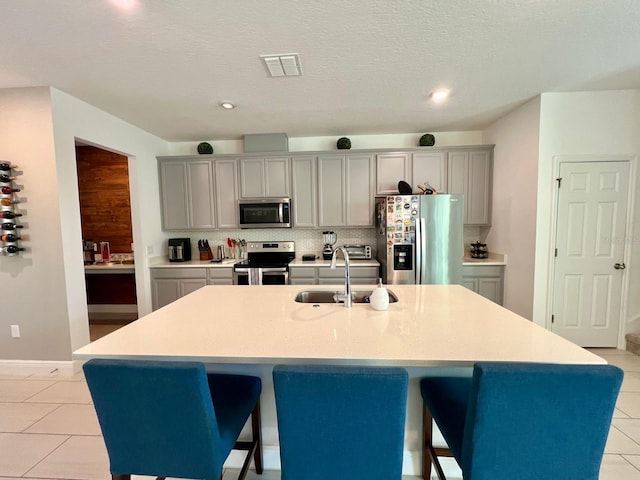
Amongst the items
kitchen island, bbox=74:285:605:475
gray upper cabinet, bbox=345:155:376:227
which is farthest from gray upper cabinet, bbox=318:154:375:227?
kitchen island, bbox=74:285:605:475

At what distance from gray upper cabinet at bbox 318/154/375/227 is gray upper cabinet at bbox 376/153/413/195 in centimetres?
9

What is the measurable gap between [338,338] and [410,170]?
123 inches

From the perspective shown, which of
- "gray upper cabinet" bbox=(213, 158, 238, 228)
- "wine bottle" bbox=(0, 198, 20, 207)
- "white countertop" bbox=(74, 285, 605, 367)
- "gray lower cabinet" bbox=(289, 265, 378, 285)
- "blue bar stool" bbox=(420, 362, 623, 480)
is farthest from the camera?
"gray upper cabinet" bbox=(213, 158, 238, 228)

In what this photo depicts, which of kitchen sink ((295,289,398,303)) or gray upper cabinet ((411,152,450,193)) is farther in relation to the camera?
gray upper cabinet ((411,152,450,193))

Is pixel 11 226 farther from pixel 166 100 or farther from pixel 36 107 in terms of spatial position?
pixel 166 100

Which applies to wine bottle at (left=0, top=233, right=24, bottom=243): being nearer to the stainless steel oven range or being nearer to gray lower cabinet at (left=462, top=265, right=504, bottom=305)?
the stainless steel oven range

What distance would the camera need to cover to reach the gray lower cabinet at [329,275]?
12.0 feet

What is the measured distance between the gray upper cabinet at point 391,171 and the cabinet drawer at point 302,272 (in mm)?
1357

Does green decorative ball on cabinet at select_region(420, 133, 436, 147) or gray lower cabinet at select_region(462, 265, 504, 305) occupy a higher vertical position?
green decorative ball on cabinet at select_region(420, 133, 436, 147)

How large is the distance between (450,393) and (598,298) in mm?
2837

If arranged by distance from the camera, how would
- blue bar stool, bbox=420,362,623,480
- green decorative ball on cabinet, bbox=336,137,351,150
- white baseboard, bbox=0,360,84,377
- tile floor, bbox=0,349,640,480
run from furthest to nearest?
green decorative ball on cabinet, bbox=336,137,351,150
white baseboard, bbox=0,360,84,377
tile floor, bbox=0,349,640,480
blue bar stool, bbox=420,362,623,480

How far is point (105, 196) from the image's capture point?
429 cm

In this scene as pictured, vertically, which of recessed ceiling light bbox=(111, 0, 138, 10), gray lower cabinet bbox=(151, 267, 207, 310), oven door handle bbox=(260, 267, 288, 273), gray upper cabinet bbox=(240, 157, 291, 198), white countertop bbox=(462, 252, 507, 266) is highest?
recessed ceiling light bbox=(111, 0, 138, 10)

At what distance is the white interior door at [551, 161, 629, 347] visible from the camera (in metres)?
2.90
